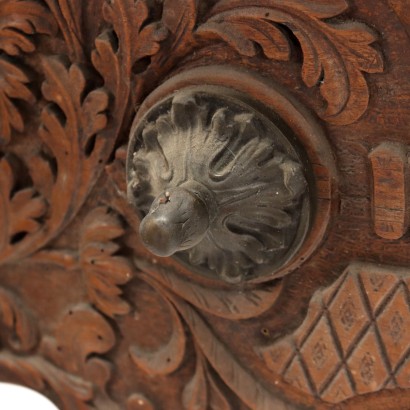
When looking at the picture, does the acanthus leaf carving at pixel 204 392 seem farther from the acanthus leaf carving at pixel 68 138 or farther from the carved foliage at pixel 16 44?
the carved foliage at pixel 16 44

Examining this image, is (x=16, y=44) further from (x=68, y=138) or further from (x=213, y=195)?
(x=213, y=195)

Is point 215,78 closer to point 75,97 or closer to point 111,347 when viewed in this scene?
point 75,97

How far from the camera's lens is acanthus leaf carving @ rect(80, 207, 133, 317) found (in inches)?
31.1

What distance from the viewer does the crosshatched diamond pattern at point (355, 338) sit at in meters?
0.64

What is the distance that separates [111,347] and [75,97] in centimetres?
30

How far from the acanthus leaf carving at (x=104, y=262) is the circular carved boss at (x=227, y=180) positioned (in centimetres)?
13

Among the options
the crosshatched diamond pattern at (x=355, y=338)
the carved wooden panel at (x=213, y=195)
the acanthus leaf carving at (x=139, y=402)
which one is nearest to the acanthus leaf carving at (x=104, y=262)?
the carved wooden panel at (x=213, y=195)

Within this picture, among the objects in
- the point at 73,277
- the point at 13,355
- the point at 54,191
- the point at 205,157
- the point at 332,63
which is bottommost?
the point at 13,355

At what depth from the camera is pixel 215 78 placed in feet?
2.17

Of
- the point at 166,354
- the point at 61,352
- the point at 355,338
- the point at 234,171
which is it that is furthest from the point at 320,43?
the point at 61,352

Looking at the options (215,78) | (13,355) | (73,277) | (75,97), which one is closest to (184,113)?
(215,78)

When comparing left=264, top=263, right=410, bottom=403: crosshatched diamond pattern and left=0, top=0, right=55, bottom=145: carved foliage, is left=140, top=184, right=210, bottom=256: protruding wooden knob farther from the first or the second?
left=0, top=0, right=55, bottom=145: carved foliage

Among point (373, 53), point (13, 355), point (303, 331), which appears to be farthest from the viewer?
point (13, 355)

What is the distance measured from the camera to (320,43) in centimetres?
60
